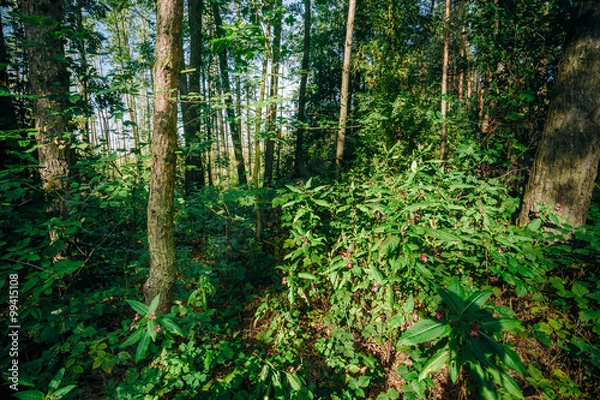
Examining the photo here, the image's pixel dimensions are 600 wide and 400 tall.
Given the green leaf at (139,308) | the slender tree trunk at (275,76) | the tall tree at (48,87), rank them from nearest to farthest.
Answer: the green leaf at (139,308)
the tall tree at (48,87)
the slender tree trunk at (275,76)

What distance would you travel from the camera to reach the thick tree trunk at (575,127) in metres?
2.52

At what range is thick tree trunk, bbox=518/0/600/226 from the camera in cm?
252

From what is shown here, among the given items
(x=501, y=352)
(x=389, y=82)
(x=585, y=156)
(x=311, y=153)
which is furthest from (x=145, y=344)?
(x=311, y=153)

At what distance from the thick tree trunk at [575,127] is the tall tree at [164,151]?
4201mm

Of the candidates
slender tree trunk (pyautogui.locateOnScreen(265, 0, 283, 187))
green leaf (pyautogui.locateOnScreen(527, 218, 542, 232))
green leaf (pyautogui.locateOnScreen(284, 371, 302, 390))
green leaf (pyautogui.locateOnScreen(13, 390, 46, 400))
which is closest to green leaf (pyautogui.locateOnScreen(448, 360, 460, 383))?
green leaf (pyautogui.locateOnScreen(284, 371, 302, 390))

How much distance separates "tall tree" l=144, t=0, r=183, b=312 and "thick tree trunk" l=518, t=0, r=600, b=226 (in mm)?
4201

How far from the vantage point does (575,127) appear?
261 centimetres

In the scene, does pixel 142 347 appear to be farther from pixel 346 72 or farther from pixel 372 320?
pixel 346 72

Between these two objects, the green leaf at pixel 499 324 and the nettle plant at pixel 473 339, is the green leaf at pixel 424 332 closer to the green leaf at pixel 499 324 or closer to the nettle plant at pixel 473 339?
the nettle plant at pixel 473 339

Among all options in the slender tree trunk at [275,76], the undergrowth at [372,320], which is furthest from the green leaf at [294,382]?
the slender tree trunk at [275,76]

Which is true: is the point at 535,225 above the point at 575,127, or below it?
below

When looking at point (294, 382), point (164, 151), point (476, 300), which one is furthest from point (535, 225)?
point (164, 151)

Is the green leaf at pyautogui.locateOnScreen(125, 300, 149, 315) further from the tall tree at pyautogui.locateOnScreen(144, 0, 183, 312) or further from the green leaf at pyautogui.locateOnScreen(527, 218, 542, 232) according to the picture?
the green leaf at pyautogui.locateOnScreen(527, 218, 542, 232)

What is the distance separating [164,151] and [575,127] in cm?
444
